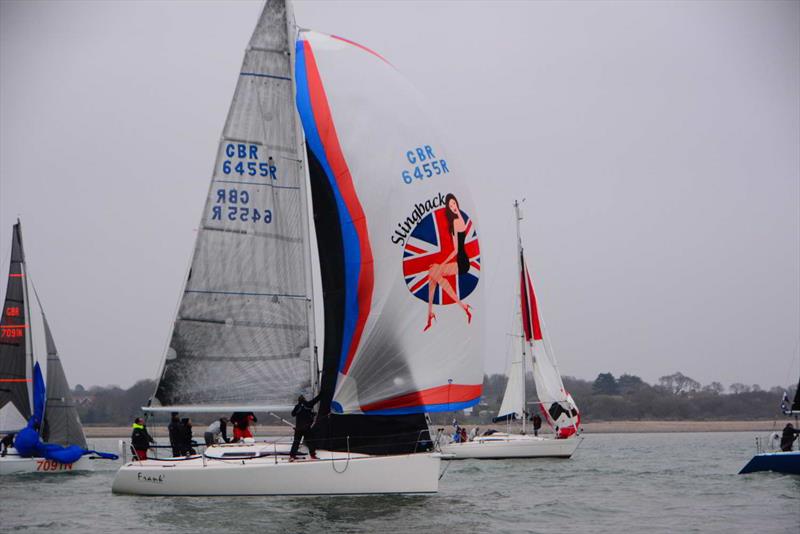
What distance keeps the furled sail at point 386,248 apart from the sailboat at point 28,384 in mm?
13986

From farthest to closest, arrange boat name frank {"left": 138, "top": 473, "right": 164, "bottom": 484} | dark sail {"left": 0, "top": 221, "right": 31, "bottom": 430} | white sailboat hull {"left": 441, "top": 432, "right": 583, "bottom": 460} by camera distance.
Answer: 1. white sailboat hull {"left": 441, "top": 432, "right": 583, "bottom": 460}
2. dark sail {"left": 0, "top": 221, "right": 31, "bottom": 430}
3. boat name frank {"left": 138, "top": 473, "right": 164, "bottom": 484}

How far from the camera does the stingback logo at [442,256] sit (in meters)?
19.2

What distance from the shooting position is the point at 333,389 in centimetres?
1912

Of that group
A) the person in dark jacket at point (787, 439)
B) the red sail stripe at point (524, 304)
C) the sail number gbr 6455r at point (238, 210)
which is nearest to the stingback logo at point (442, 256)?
the sail number gbr 6455r at point (238, 210)

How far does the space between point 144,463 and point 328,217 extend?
5.43 metres

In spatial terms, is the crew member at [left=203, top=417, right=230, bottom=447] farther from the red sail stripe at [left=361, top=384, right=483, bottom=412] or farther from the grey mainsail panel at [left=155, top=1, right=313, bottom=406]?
the red sail stripe at [left=361, top=384, right=483, bottom=412]

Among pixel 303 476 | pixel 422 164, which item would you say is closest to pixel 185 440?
pixel 303 476

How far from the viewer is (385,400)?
1891cm

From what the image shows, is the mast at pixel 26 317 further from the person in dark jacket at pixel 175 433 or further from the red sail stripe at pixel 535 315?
the red sail stripe at pixel 535 315

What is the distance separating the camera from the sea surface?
16.2 meters

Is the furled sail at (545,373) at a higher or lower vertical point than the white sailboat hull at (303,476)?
higher

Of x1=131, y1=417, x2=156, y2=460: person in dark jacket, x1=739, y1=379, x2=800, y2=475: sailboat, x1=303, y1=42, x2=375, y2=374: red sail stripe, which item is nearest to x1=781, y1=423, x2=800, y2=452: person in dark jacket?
x1=739, y1=379, x2=800, y2=475: sailboat

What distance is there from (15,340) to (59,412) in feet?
8.78

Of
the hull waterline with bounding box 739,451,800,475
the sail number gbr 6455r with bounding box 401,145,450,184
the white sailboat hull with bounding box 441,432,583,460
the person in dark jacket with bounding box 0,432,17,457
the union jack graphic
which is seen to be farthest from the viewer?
the white sailboat hull with bounding box 441,432,583,460
